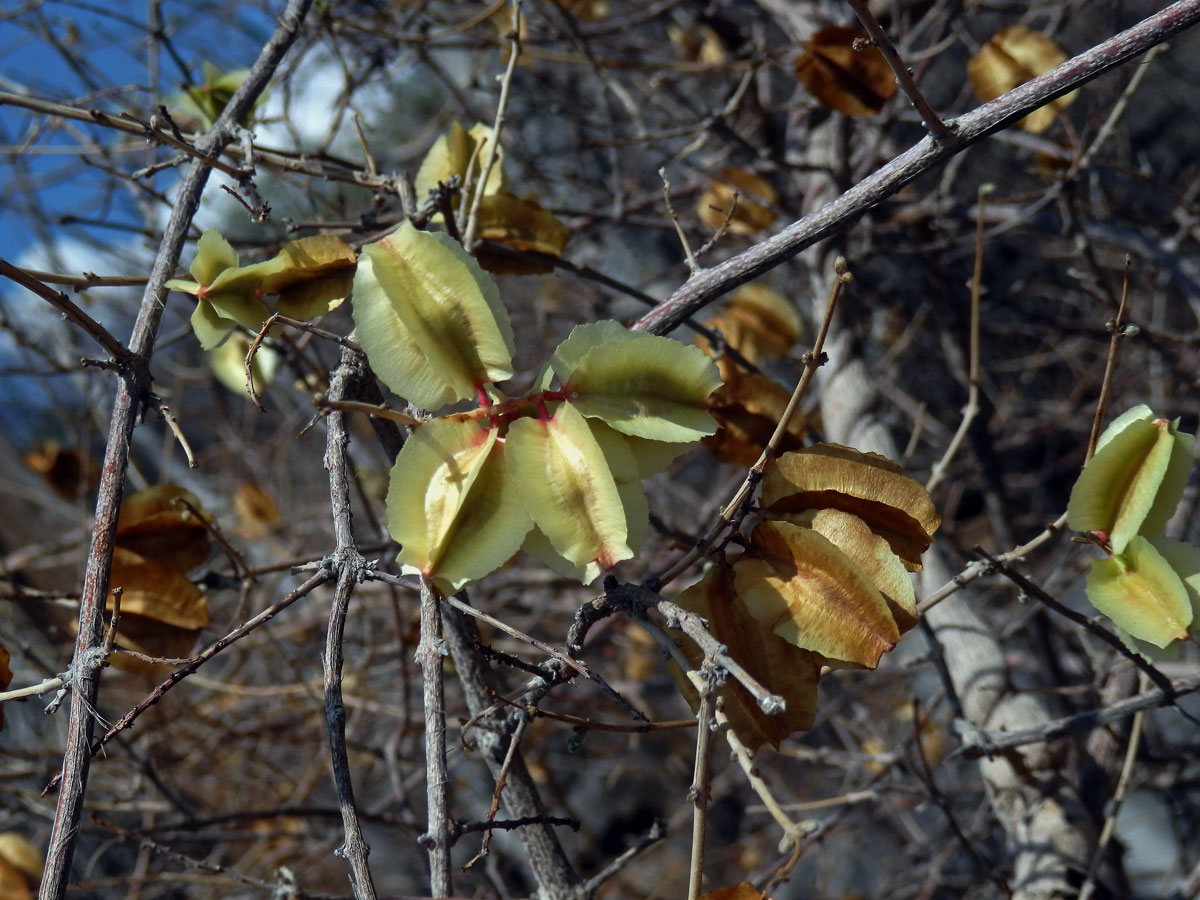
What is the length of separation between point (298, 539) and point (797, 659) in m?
1.68

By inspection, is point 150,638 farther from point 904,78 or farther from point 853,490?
point 904,78

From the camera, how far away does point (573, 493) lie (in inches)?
20.7

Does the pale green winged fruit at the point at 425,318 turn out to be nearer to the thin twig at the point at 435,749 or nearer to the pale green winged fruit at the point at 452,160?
the thin twig at the point at 435,749

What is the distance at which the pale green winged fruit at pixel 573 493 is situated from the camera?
52 centimetres

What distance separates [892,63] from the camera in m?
0.59

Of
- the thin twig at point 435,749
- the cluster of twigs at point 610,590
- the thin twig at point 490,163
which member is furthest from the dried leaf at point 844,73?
the thin twig at point 435,749

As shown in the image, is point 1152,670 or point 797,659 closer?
point 797,659

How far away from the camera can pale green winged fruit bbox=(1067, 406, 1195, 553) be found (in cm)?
63

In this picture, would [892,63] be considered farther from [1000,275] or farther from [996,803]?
[1000,275]

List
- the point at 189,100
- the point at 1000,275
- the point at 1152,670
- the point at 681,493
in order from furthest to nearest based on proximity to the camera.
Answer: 1. the point at 1000,275
2. the point at 681,493
3. the point at 189,100
4. the point at 1152,670

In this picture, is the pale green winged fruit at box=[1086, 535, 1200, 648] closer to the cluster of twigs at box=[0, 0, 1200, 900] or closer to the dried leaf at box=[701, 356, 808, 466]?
the cluster of twigs at box=[0, 0, 1200, 900]

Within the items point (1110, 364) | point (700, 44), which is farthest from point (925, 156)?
point (700, 44)

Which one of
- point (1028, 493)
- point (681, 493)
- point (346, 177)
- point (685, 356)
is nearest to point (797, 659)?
point (685, 356)

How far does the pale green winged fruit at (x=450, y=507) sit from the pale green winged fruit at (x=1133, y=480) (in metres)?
0.37
